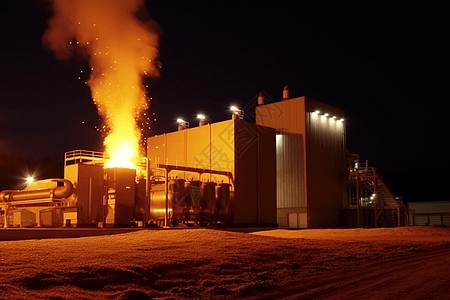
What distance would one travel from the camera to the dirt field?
9680mm

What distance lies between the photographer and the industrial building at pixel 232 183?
1297 inches

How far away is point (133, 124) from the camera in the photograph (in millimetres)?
34219

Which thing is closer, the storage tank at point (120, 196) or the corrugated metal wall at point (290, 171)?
the storage tank at point (120, 196)

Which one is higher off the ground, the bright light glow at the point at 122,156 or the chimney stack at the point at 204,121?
the chimney stack at the point at 204,121

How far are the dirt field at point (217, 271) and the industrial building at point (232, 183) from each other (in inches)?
609

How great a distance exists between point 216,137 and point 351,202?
62.3ft

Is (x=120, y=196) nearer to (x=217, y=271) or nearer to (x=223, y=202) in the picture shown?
(x=223, y=202)

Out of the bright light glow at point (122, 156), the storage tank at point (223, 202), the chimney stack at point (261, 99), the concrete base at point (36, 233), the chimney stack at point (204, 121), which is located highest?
the chimney stack at point (261, 99)

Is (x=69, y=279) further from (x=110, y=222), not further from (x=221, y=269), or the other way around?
(x=110, y=222)

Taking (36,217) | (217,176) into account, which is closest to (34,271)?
(36,217)

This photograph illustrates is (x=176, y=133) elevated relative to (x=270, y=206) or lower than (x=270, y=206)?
elevated

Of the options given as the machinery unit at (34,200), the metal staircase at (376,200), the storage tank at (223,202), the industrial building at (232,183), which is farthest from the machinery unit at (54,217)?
the metal staircase at (376,200)

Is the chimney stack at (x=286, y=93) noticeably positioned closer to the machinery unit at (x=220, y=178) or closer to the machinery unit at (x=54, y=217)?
the machinery unit at (x=220, y=178)

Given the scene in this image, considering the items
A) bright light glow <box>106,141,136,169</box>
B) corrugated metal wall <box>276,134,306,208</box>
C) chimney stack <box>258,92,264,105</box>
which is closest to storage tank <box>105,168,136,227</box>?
bright light glow <box>106,141,136,169</box>
